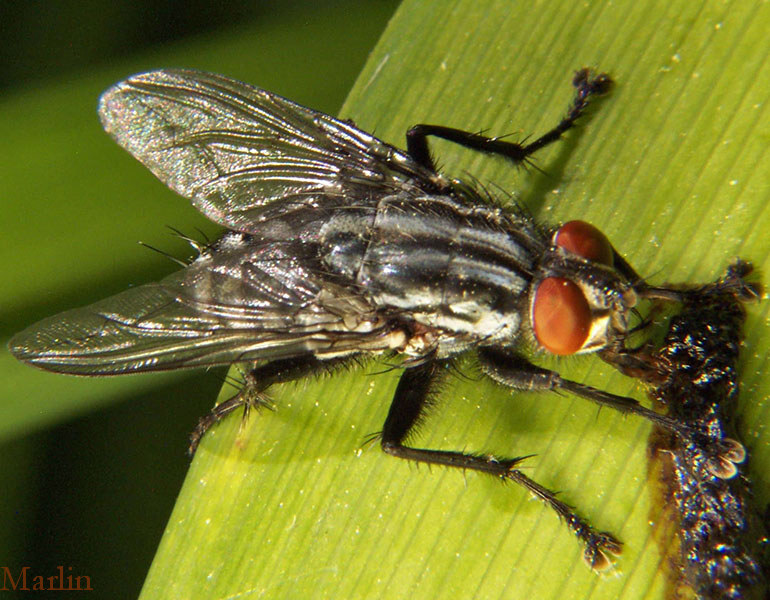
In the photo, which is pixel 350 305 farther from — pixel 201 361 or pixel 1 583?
pixel 1 583

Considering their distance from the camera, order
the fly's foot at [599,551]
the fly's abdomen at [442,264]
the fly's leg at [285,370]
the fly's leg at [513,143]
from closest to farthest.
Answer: the fly's foot at [599,551] < the fly's abdomen at [442,264] < the fly's leg at [513,143] < the fly's leg at [285,370]

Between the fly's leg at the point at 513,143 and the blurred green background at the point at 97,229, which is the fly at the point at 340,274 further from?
the blurred green background at the point at 97,229

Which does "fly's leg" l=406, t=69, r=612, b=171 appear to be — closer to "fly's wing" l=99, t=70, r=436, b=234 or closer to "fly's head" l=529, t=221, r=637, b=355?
"fly's wing" l=99, t=70, r=436, b=234

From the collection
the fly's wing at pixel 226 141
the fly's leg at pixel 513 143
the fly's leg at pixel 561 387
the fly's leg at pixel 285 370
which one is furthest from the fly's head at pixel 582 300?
the fly's wing at pixel 226 141

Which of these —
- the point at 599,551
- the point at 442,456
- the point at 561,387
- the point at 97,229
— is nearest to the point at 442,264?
the point at 561,387

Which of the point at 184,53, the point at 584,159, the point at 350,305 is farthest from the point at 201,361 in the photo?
the point at 184,53

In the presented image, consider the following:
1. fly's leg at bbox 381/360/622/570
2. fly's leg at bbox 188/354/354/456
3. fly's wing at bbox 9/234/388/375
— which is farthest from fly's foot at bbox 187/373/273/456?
fly's leg at bbox 381/360/622/570
